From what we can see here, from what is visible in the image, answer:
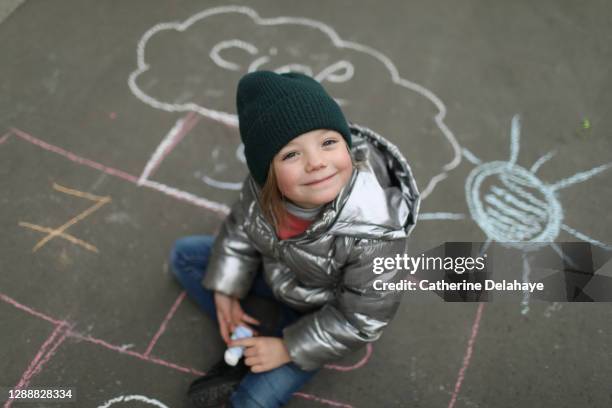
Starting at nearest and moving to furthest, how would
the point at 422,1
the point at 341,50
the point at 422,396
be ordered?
the point at 422,396 < the point at 341,50 < the point at 422,1

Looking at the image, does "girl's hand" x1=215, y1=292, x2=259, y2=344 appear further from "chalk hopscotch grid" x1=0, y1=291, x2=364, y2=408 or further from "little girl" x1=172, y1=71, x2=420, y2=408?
"chalk hopscotch grid" x1=0, y1=291, x2=364, y2=408

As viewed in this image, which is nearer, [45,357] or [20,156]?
[45,357]

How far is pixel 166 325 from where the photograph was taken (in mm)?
1824

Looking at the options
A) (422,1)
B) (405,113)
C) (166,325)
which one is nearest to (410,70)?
(405,113)

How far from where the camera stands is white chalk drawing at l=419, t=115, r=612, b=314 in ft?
6.49

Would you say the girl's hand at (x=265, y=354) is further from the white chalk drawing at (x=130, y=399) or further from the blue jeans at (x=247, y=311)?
the white chalk drawing at (x=130, y=399)

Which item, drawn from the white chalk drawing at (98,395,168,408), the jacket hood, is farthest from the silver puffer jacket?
the white chalk drawing at (98,395,168,408)

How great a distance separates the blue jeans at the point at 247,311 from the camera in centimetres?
156

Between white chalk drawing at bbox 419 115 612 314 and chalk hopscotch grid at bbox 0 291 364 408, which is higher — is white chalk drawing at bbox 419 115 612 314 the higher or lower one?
the higher one

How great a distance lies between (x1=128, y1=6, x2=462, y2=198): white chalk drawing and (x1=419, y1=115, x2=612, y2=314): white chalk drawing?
0.50ft

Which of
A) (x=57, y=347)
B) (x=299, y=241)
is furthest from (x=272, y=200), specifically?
(x=57, y=347)

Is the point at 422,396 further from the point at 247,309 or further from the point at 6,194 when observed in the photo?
the point at 6,194

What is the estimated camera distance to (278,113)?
4.06 feet

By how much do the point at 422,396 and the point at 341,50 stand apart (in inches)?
59.9
